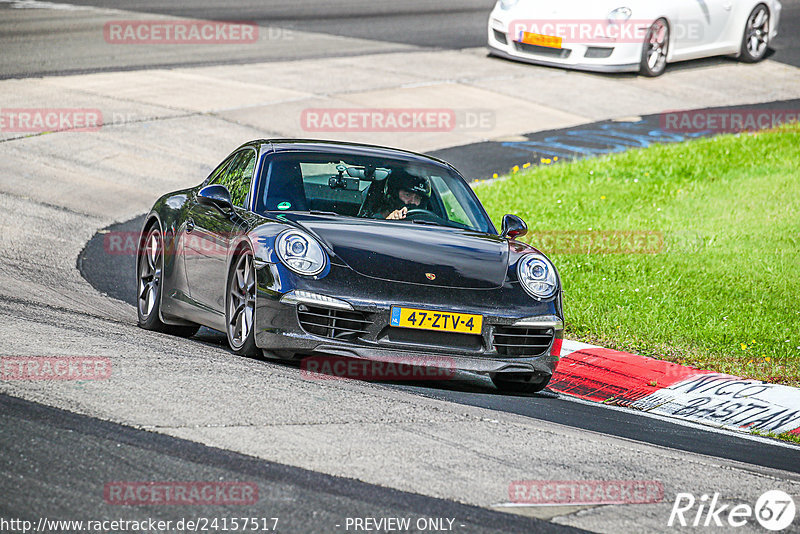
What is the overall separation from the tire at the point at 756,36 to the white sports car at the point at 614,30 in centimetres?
16

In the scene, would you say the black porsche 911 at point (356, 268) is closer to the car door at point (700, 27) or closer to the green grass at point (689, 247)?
the green grass at point (689, 247)

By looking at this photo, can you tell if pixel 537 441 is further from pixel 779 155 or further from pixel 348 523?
pixel 779 155

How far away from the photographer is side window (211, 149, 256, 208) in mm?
8023

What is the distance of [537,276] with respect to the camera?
733cm

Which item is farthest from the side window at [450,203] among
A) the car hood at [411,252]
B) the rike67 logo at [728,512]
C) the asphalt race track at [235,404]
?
the rike67 logo at [728,512]

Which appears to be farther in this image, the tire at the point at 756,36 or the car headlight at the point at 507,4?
the tire at the point at 756,36

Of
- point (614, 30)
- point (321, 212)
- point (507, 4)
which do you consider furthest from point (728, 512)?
point (507, 4)

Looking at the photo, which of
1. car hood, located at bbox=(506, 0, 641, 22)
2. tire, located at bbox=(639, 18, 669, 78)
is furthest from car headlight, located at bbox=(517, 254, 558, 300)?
tire, located at bbox=(639, 18, 669, 78)

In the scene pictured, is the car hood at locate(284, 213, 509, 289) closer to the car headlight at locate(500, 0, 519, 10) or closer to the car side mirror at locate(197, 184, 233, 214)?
the car side mirror at locate(197, 184, 233, 214)

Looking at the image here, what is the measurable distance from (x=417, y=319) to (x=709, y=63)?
1762 centimetres

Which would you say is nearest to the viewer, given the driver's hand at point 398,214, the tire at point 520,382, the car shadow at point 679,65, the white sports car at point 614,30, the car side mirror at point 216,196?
the tire at point 520,382

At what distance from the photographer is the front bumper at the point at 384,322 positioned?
22.2ft

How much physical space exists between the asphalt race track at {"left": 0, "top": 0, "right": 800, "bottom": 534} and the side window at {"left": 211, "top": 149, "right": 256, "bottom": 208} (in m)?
1.03

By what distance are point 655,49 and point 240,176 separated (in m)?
13.5
